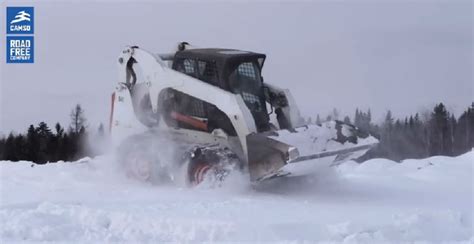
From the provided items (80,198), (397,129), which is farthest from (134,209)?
(397,129)

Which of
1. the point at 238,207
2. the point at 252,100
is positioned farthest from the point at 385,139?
the point at 238,207

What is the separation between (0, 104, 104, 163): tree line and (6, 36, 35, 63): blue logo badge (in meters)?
3.01

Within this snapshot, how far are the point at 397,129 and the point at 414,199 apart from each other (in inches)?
167

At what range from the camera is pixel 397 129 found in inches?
473

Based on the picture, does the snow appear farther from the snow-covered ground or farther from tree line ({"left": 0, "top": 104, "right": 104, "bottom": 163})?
tree line ({"left": 0, "top": 104, "right": 104, "bottom": 163})

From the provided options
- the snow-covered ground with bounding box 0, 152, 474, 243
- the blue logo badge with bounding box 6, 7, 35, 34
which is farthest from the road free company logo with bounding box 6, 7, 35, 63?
the snow-covered ground with bounding box 0, 152, 474, 243

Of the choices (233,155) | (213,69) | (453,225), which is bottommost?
(453,225)

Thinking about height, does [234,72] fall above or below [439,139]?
above

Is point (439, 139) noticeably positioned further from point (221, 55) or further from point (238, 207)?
point (238, 207)

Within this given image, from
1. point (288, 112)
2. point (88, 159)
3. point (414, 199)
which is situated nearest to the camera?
point (414, 199)

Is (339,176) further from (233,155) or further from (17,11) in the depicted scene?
(17,11)

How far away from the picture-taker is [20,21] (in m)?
7.31

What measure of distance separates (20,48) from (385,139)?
6.52 metres

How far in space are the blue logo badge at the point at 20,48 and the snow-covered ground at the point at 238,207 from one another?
1277mm
